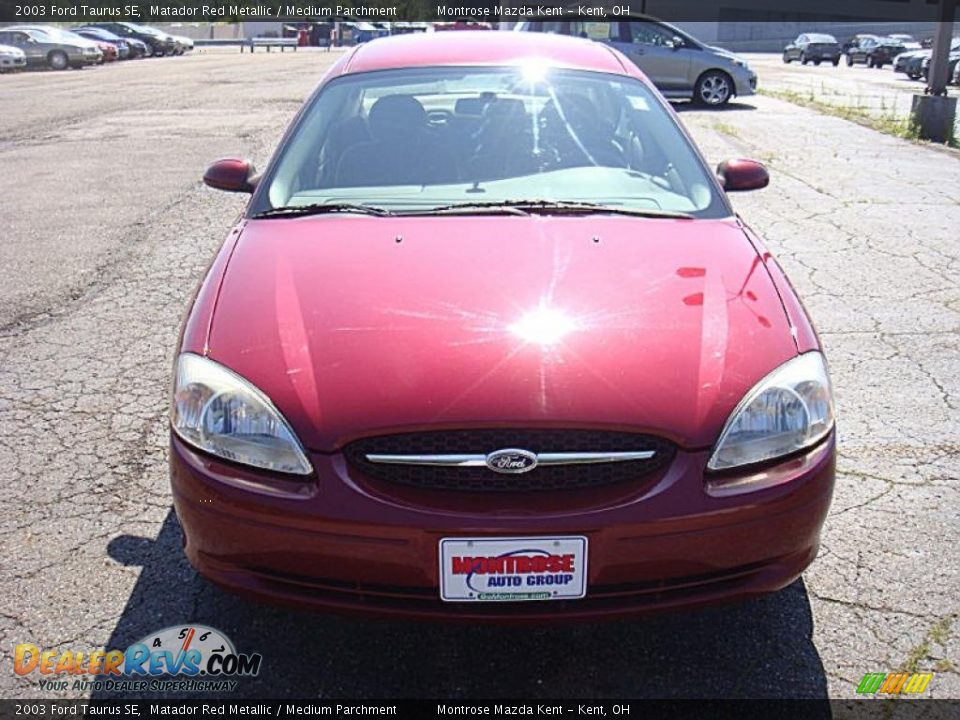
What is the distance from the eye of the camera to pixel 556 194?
337 cm

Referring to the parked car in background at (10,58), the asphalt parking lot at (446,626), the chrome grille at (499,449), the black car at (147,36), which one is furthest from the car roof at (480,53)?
the black car at (147,36)

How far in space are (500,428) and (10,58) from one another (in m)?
34.3

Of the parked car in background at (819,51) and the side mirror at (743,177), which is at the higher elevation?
the parked car in background at (819,51)

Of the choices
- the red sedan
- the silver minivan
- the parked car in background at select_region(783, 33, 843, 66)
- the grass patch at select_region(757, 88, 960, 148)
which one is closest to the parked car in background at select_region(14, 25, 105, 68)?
the silver minivan

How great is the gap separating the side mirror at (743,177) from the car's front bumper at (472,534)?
1843 mm


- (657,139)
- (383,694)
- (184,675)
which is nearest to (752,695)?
(383,694)

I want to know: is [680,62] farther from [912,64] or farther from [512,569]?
[912,64]

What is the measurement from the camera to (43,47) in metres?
32.7

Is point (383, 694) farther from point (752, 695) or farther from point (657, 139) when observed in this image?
point (657, 139)

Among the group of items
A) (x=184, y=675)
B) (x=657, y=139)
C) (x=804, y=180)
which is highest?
(x=657, y=139)

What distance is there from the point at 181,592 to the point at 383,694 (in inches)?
30.9

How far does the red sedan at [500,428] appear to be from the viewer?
7.16ft

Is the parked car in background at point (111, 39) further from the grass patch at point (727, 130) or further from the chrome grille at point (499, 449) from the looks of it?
the chrome grille at point (499, 449)

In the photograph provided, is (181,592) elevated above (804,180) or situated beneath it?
situated beneath
